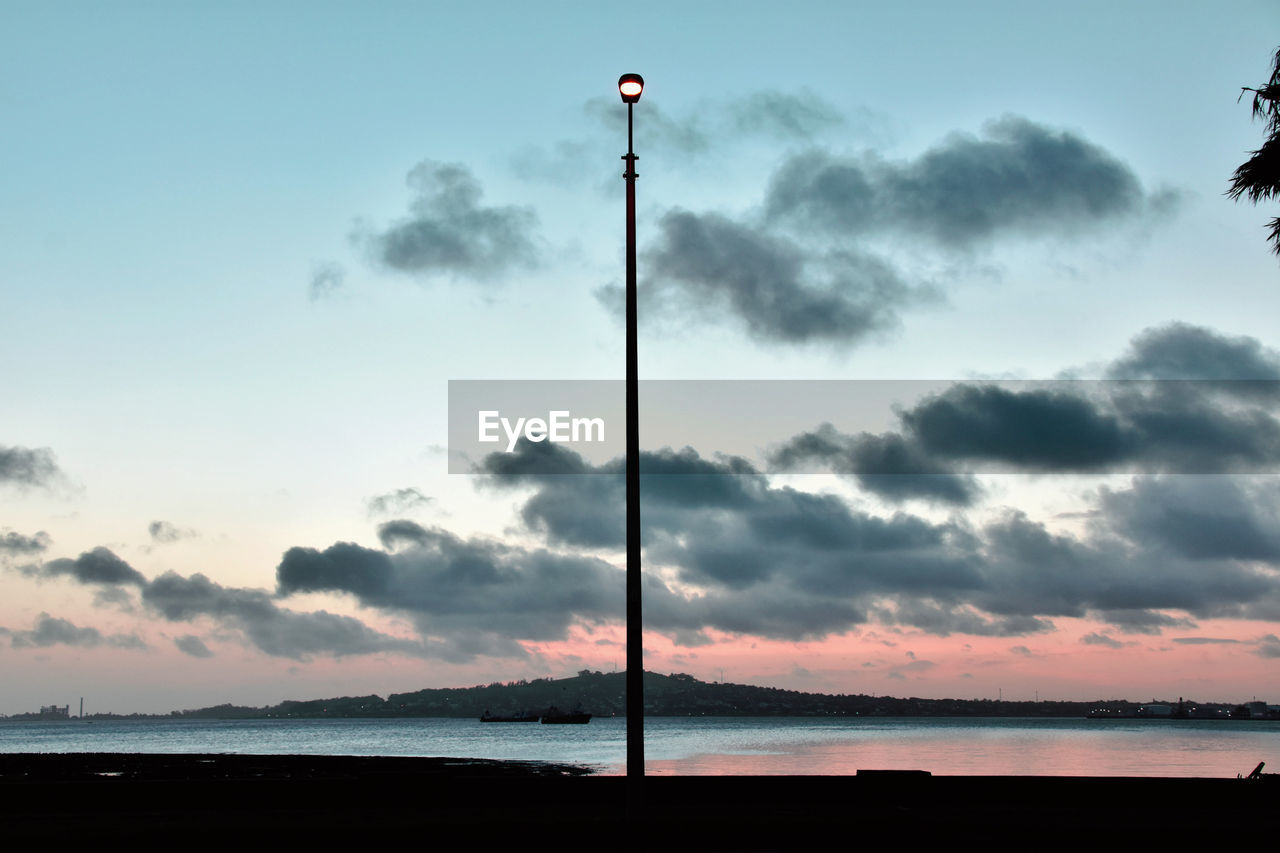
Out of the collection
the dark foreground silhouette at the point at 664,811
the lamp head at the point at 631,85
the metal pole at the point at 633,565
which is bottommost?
the dark foreground silhouette at the point at 664,811

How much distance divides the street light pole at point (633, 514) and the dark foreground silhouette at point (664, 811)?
347 cm

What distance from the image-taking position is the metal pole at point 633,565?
13188mm

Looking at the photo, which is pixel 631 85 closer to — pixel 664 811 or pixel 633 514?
pixel 633 514

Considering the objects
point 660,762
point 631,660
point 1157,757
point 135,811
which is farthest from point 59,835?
point 1157,757

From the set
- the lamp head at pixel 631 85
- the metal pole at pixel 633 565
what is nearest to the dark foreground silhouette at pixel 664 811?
the metal pole at pixel 633 565

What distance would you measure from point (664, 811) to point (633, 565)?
376 inches

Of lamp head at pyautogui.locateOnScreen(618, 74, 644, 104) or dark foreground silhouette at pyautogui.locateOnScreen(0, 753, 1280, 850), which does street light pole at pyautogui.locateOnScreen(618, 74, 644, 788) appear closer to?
lamp head at pyautogui.locateOnScreen(618, 74, 644, 104)

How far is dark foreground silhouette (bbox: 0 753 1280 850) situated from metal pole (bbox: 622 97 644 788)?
3237mm

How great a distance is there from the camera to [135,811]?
73.2 ft

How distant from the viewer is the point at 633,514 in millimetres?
14062

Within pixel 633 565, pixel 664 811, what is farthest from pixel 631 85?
pixel 664 811

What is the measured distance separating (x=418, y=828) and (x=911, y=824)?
958 centimetres

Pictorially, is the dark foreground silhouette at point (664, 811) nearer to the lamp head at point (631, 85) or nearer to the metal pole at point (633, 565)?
the metal pole at point (633, 565)

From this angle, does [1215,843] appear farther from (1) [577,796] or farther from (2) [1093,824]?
(1) [577,796]
